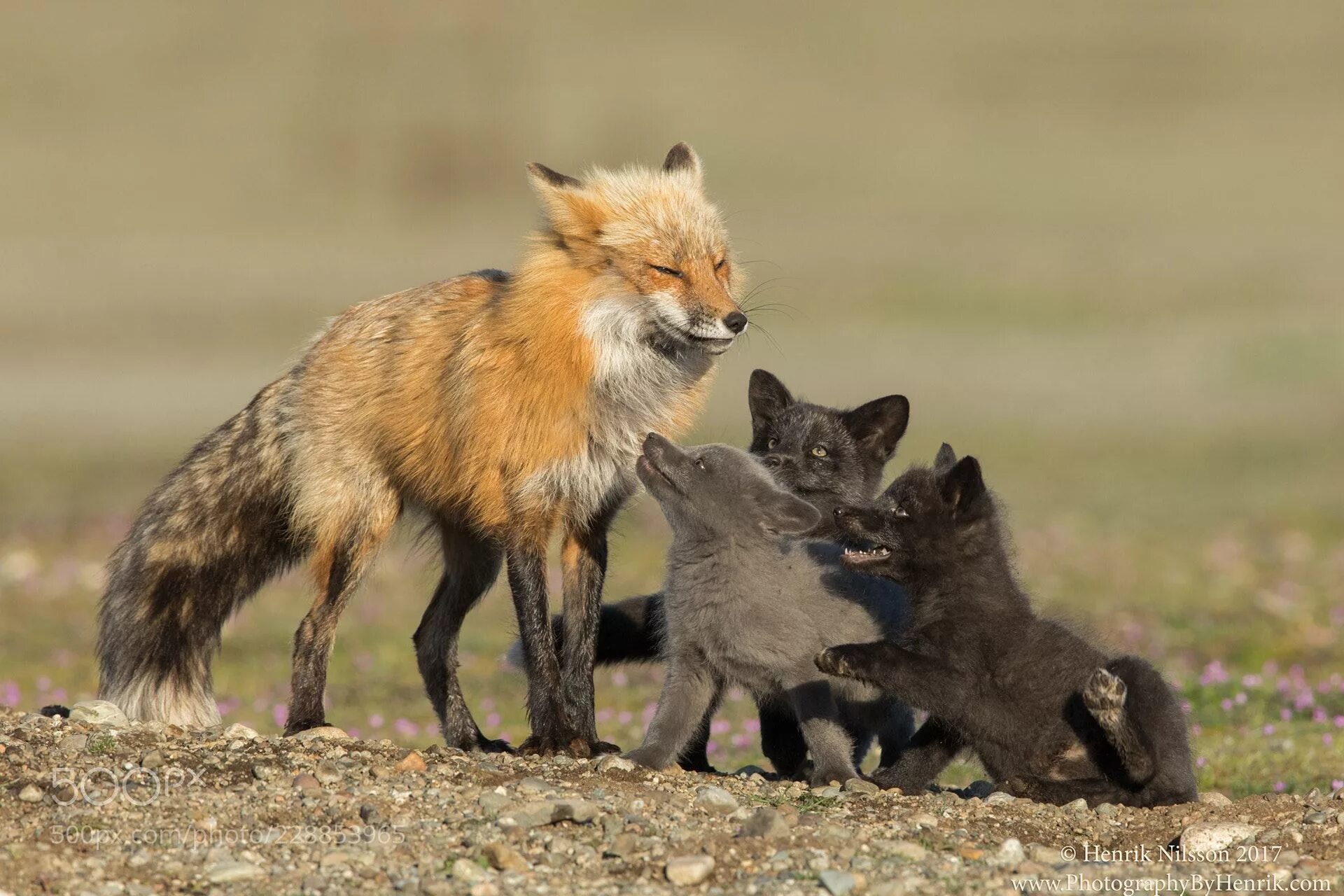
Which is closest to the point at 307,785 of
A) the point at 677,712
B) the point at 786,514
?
the point at 677,712

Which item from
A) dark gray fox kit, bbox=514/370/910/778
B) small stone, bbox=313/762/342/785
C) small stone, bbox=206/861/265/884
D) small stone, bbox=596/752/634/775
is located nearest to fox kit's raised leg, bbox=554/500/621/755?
dark gray fox kit, bbox=514/370/910/778

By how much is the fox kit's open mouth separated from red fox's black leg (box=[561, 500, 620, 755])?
Result: 1.51 metres

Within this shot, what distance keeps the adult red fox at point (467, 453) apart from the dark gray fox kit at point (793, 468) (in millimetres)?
458

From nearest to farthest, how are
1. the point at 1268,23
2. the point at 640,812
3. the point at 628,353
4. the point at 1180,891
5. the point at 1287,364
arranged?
1. the point at 1180,891
2. the point at 640,812
3. the point at 628,353
4. the point at 1287,364
5. the point at 1268,23

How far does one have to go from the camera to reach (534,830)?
5934mm

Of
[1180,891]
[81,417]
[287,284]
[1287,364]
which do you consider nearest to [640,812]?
[1180,891]

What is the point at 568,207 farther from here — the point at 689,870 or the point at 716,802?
the point at 689,870

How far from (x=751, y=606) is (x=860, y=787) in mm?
965

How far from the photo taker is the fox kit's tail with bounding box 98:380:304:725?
332 inches

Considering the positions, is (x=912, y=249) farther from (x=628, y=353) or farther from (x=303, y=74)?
(x=628, y=353)

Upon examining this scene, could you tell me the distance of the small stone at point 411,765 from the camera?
22.2 feet

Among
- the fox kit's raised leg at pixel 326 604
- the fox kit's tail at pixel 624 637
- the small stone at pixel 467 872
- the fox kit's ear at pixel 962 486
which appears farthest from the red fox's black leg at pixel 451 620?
the small stone at pixel 467 872

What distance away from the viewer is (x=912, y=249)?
44438 mm

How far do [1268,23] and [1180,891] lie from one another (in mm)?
69766
